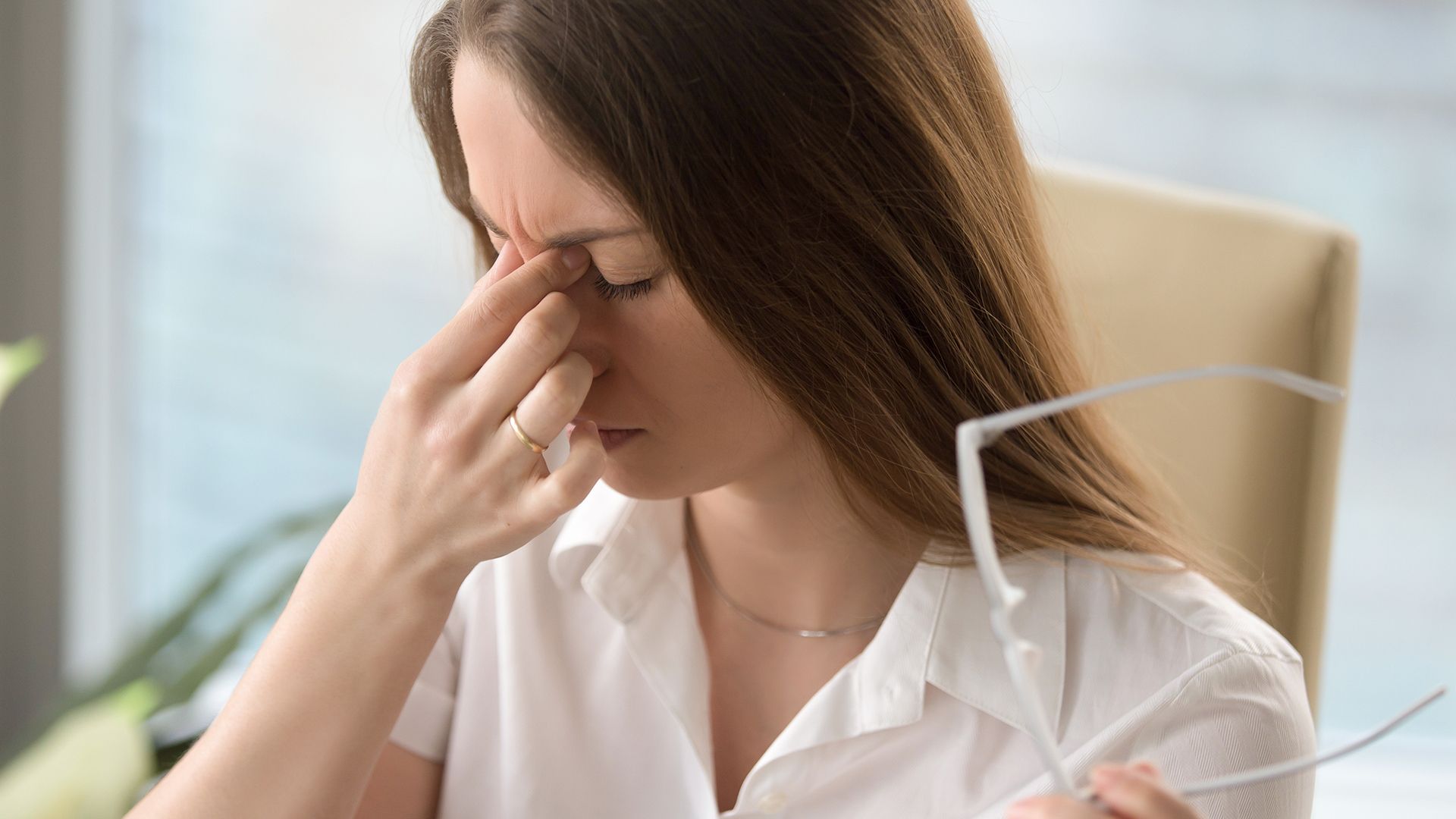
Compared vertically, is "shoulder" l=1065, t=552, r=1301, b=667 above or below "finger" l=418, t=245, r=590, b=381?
below

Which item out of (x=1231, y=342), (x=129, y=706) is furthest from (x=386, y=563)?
(x=1231, y=342)

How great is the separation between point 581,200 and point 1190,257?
0.70 m

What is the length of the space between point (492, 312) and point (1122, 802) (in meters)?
0.50

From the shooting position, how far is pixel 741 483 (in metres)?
0.99

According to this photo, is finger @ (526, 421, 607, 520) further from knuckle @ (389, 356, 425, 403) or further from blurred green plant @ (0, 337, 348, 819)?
blurred green plant @ (0, 337, 348, 819)

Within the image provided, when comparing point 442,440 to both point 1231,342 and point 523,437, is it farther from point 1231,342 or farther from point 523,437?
point 1231,342

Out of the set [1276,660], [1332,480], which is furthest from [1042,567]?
[1332,480]

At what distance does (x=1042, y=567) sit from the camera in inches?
37.2

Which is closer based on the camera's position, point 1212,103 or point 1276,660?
point 1276,660

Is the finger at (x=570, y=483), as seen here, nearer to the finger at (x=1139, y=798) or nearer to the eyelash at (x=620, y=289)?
the eyelash at (x=620, y=289)

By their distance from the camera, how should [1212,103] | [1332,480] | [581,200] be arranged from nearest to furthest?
[581,200]
[1332,480]
[1212,103]

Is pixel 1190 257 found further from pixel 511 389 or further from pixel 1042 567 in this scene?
pixel 511 389

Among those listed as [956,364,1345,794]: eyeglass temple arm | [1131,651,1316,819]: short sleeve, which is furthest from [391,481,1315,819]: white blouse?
[956,364,1345,794]: eyeglass temple arm

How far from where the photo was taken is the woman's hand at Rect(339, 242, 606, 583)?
766 millimetres
